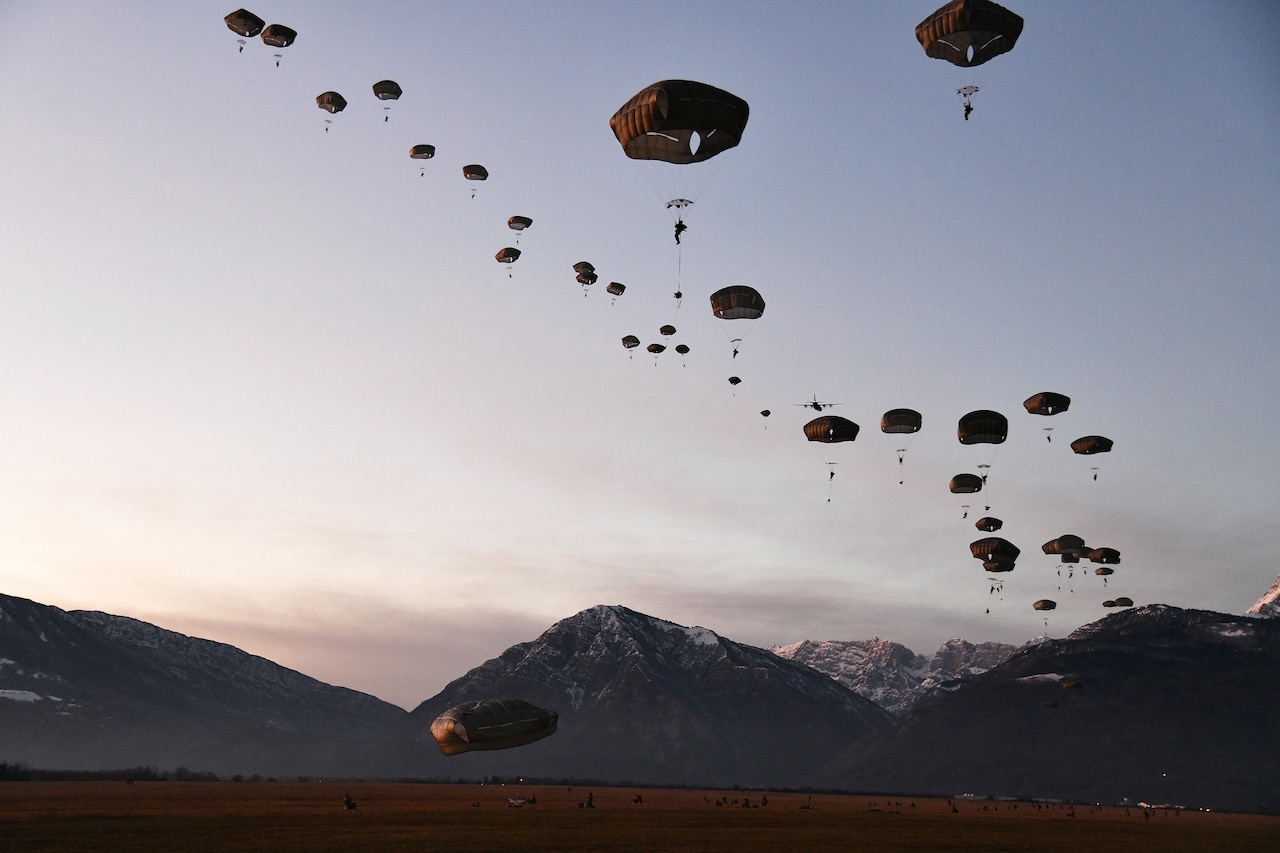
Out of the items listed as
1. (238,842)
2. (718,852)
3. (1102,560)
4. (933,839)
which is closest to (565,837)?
(718,852)

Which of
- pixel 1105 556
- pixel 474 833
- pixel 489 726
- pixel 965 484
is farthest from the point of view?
pixel 1105 556

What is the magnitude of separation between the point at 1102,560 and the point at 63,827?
120 metres

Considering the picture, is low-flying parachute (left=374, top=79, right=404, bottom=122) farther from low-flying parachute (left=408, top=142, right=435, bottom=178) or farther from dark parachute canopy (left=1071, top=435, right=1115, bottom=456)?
dark parachute canopy (left=1071, top=435, right=1115, bottom=456)

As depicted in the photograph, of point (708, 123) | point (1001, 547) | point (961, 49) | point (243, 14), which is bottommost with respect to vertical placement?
point (1001, 547)

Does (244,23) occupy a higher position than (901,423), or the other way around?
(244,23)

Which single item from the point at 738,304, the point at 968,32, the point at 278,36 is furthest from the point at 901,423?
the point at 278,36

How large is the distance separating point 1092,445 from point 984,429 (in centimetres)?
2279

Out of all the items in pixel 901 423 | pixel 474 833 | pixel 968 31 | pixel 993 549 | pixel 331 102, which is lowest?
pixel 474 833

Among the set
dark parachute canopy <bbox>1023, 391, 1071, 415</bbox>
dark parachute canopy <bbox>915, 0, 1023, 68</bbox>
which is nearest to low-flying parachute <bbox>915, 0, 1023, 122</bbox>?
dark parachute canopy <bbox>915, 0, 1023, 68</bbox>

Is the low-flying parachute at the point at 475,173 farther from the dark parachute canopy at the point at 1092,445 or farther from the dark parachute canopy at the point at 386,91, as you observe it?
the dark parachute canopy at the point at 1092,445

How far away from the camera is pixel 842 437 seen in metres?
96.3

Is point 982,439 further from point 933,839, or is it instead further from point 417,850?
point 417,850

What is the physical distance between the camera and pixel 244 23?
Answer: 283 ft

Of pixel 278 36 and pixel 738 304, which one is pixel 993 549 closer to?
pixel 738 304
